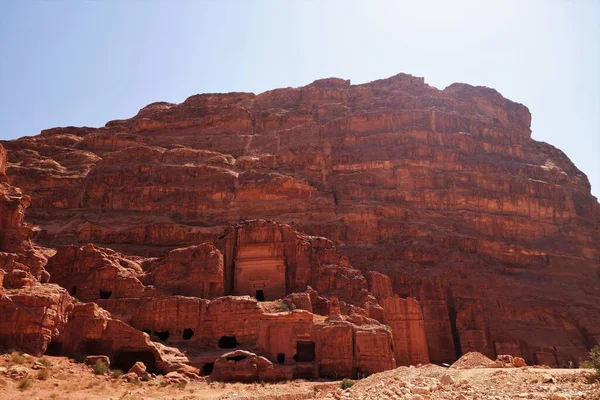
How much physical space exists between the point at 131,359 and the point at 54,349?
12.3 feet

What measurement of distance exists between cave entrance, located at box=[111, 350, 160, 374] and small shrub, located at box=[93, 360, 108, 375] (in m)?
2.94

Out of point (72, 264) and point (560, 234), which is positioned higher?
point (560, 234)


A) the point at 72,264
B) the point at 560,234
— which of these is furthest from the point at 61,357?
the point at 560,234

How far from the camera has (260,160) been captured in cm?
7662

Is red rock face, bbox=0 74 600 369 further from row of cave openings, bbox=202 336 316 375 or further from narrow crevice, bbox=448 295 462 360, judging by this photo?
row of cave openings, bbox=202 336 316 375

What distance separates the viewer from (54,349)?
28875 millimetres

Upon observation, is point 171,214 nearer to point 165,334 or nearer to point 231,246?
point 231,246

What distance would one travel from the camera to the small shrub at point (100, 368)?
26.4 m

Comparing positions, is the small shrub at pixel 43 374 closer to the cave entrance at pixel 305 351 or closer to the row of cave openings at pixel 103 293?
the cave entrance at pixel 305 351

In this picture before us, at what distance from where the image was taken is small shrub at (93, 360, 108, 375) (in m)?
26.4

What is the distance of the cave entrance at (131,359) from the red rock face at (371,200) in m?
11.3

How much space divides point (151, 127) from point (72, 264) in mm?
50162

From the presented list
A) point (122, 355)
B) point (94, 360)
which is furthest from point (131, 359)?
point (94, 360)

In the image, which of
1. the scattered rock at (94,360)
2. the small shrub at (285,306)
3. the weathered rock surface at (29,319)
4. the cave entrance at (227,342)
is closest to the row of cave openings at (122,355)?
the scattered rock at (94,360)
